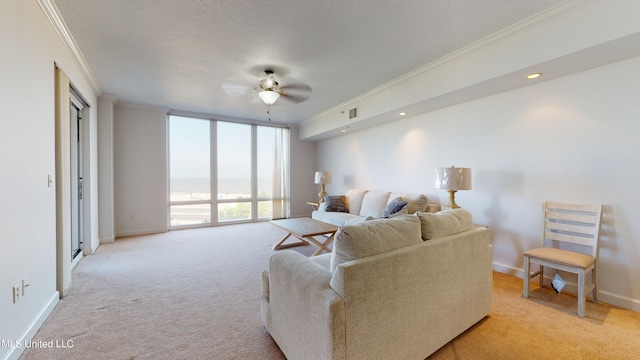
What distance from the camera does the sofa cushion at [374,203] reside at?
14.6ft

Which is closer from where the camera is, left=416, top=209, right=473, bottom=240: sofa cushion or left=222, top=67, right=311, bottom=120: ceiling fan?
left=416, top=209, right=473, bottom=240: sofa cushion

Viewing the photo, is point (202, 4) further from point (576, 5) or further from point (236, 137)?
point (236, 137)

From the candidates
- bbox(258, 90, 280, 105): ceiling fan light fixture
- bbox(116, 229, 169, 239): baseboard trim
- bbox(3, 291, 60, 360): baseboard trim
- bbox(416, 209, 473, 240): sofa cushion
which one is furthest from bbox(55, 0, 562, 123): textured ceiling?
bbox(116, 229, 169, 239): baseboard trim

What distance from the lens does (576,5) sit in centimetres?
203

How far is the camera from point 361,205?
498 cm

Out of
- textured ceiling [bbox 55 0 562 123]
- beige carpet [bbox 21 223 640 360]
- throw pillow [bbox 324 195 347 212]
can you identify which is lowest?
beige carpet [bbox 21 223 640 360]

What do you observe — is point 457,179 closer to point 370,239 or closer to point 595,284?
point 595,284

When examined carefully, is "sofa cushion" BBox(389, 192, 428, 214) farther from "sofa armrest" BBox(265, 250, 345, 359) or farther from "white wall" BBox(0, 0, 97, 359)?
"white wall" BBox(0, 0, 97, 359)

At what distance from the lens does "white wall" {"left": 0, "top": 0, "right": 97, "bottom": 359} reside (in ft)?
5.16

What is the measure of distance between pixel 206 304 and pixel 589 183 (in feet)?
12.8

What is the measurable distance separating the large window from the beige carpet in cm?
249

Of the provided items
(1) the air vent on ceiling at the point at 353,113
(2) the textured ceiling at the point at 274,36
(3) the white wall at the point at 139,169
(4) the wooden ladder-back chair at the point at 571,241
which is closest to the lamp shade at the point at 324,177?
(1) the air vent on ceiling at the point at 353,113

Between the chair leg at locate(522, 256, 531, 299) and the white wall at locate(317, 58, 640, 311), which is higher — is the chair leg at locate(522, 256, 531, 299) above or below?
below

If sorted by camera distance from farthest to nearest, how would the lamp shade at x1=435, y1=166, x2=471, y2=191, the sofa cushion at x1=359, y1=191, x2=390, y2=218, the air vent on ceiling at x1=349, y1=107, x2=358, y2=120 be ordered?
the air vent on ceiling at x1=349, y1=107, x2=358, y2=120 < the sofa cushion at x1=359, y1=191, x2=390, y2=218 < the lamp shade at x1=435, y1=166, x2=471, y2=191
